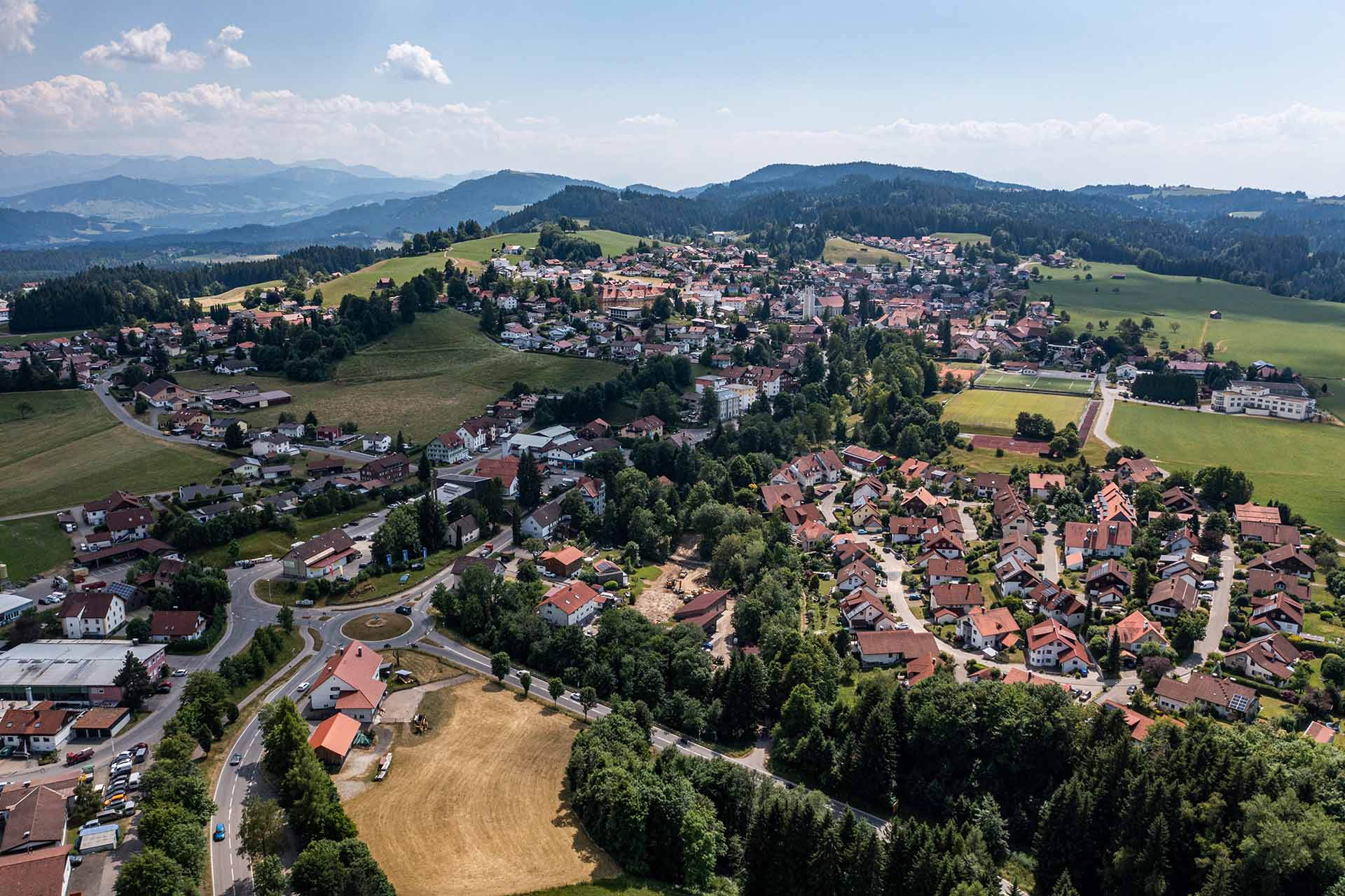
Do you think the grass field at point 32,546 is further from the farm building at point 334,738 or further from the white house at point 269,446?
the farm building at point 334,738

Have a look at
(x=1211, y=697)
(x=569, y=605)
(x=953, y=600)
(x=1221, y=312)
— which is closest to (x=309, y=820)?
(x=569, y=605)

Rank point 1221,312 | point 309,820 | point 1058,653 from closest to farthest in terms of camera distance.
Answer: point 309,820 < point 1058,653 < point 1221,312

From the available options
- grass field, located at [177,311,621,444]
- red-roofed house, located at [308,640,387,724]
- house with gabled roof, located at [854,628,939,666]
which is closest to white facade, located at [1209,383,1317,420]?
house with gabled roof, located at [854,628,939,666]

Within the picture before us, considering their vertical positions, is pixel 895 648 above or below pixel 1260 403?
below

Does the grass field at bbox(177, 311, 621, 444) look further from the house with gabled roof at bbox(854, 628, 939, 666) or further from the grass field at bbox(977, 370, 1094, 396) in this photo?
the house with gabled roof at bbox(854, 628, 939, 666)

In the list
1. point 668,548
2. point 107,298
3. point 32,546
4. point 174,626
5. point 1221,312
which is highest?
point 1221,312

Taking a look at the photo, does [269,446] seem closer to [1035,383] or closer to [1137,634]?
[1137,634]

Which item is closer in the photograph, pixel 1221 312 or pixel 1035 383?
pixel 1035 383
